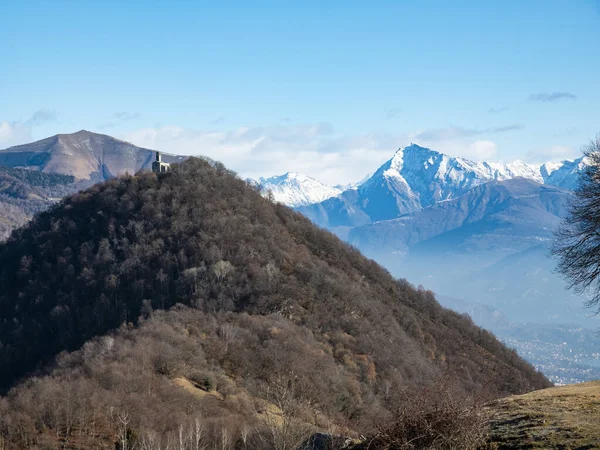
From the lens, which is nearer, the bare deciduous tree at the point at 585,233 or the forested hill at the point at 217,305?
the bare deciduous tree at the point at 585,233

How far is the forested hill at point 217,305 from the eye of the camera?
5516cm

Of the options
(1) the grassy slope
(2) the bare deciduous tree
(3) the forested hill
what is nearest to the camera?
(1) the grassy slope

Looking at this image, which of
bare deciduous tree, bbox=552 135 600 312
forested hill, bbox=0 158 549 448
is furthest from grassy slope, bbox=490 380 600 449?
forested hill, bbox=0 158 549 448

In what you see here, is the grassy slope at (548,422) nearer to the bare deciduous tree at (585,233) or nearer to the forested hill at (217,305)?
the bare deciduous tree at (585,233)

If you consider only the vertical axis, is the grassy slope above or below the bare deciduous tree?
below

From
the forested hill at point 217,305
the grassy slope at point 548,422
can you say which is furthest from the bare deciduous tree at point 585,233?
the forested hill at point 217,305

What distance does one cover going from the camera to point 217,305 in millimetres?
72250

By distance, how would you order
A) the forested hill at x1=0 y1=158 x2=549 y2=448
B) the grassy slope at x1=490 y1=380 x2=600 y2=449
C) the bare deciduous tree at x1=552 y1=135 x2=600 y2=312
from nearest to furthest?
the grassy slope at x1=490 y1=380 x2=600 y2=449
the bare deciduous tree at x1=552 y1=135 x2=600 y2=312
the forested hill at x1=0 y1=158 x2=549 y2=448

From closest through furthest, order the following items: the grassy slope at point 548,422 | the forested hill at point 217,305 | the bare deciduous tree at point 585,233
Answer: the grassy slope at point 548,422 < the bare deciduous tree at point 585,233 < the forested hill at point 217,305

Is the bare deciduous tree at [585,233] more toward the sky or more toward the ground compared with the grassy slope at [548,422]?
more toward the sky

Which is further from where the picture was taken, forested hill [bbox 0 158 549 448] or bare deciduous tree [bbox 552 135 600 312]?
forested hill [bbox 0 158 549 448]

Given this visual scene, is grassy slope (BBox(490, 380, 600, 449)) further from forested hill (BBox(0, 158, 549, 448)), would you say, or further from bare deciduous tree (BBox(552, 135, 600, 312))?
forested hill (BBox(0, 158, 549, 448))

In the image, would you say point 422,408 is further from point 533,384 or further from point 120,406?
point 533,384

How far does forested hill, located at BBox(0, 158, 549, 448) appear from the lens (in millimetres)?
55156
